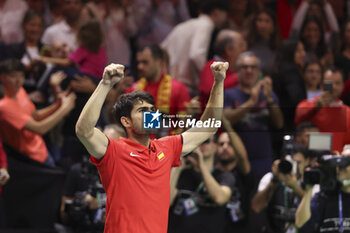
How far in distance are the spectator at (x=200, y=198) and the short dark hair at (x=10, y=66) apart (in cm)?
193

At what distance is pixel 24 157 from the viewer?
7.06 meters

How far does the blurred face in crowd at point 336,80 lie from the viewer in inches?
274

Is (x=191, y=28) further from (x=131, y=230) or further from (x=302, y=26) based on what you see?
(x=131, y=230)

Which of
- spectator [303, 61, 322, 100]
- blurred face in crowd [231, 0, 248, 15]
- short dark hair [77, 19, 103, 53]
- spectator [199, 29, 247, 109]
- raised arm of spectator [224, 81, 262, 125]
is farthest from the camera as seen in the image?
blurred face in crowd [231, 0, 248, 15]

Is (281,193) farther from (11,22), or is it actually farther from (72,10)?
(11,22)

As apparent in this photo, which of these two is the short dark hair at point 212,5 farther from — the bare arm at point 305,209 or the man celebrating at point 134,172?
the man celebrating at point 134,172

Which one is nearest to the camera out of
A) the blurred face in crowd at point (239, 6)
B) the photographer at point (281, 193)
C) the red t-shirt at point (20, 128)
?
the photographer at point (281, 193)

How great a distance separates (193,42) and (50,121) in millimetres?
1726

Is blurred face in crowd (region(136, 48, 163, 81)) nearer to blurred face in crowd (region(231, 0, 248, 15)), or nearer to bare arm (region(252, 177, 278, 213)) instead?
bare arm (region(252, 177, 278, 213))

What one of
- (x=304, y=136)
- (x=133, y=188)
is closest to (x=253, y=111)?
(x=304, y=136)

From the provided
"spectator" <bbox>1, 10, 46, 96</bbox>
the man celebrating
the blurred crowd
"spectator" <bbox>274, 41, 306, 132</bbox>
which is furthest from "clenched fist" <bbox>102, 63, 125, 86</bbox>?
"spectator" <bbox>1, 10, 46, 96</bbox>

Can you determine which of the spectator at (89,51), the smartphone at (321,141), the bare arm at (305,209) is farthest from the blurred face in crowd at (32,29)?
the bare arm at (305,209)

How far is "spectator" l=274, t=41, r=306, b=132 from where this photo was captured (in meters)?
7.25

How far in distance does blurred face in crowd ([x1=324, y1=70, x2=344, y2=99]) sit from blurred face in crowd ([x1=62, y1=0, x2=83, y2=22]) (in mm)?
2750
